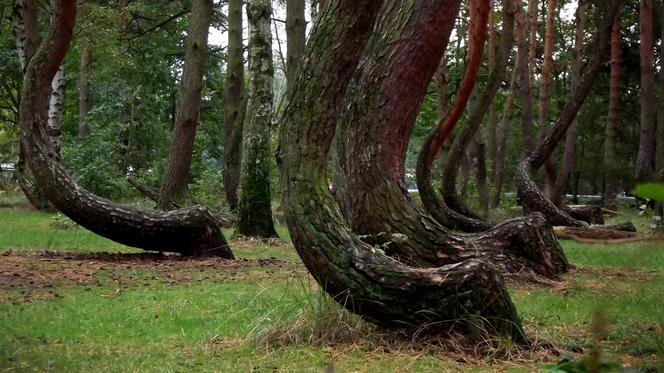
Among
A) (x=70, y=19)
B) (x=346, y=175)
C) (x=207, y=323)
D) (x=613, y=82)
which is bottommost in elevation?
(x=207, y=323)

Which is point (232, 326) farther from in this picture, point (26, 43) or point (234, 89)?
point (26, 43)

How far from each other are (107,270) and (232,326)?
388 centimetres

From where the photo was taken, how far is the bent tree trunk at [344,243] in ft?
17.9

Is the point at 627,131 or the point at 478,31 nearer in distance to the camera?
the point at 478,31

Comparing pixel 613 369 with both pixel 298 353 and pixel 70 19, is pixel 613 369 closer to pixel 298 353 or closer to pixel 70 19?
pixel 298 353

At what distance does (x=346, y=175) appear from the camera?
313 inches

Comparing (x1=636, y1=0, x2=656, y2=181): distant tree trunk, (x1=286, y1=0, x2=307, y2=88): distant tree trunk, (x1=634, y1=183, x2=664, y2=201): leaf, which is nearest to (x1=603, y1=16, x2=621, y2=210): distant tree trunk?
(x1=636, y1=0, x2=656, y2=181): distant tree trunk

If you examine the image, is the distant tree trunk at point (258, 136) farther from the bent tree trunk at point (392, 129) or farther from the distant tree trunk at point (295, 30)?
the bent tree trunk at point (392, 129)

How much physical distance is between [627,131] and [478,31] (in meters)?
26.7

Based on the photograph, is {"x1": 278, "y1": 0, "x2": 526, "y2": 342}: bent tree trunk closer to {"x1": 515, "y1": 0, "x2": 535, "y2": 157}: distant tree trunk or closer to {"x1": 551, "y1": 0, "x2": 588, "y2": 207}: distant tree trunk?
{"x1": 515, "y1": 0, "x2": 535, "y2": 157}: distant tree trunk

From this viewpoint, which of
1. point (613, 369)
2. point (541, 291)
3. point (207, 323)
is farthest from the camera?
point (541, 291)

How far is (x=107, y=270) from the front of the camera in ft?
32.1

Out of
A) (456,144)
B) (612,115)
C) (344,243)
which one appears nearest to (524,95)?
(456,144)

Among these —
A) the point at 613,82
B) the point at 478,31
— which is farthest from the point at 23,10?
the point at 613,82
